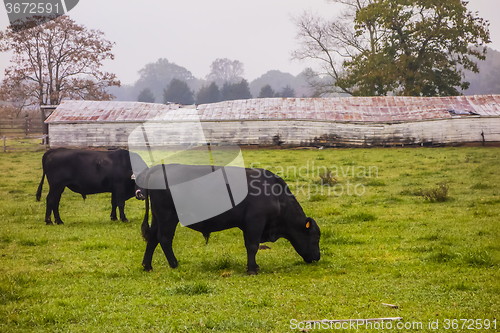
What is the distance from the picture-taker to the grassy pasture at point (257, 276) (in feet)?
15.1

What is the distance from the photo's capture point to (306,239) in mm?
6840

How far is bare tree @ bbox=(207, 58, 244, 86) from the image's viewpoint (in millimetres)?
126125

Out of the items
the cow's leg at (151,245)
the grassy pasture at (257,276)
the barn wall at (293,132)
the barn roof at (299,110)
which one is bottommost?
the grassy pasture at (257,276)

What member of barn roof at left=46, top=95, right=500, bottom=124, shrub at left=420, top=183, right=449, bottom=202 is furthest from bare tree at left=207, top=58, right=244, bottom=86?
shrub at left=420, top=183, right=449, bottom=202

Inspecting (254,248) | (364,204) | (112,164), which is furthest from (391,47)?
(254,248)

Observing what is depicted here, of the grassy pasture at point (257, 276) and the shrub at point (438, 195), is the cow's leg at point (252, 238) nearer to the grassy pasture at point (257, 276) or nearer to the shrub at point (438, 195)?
the grassy pasture at point (257, 276)

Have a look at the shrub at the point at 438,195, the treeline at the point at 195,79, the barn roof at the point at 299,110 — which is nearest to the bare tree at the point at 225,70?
the treeline at the point at 195,79

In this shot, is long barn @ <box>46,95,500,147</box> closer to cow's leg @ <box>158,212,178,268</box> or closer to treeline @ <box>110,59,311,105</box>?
cow's leg @ <box>158,212,178,268</box>

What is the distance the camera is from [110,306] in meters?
4.98

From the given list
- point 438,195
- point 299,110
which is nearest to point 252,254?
point 438,195

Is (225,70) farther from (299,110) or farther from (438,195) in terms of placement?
(438,195)

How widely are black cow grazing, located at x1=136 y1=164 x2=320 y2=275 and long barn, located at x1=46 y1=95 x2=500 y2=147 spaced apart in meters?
23.9

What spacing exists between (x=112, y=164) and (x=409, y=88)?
33199 millimetres

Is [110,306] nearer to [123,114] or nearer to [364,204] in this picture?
[364,204]
